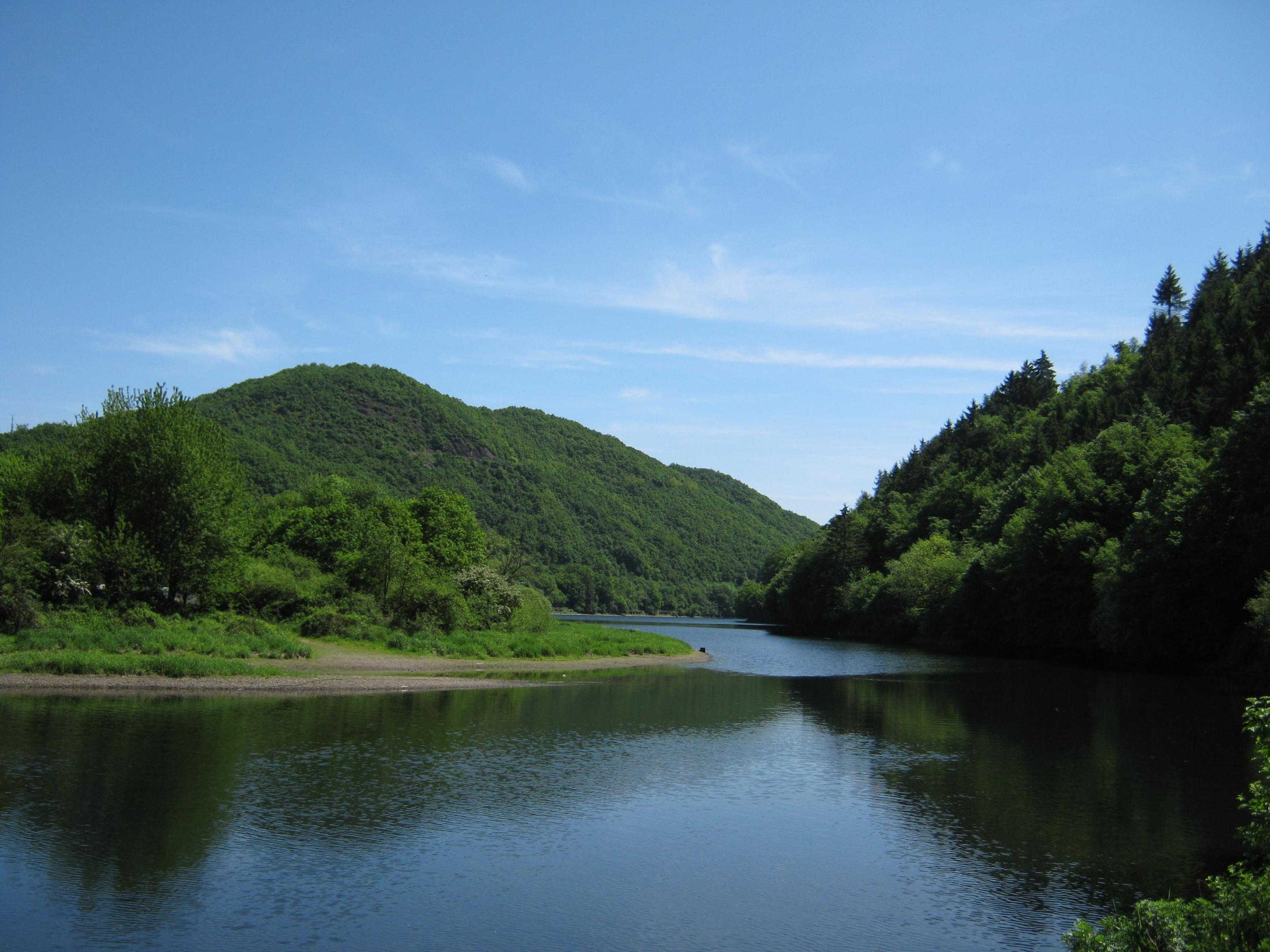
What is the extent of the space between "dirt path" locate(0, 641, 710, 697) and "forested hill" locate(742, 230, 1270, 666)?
123ft

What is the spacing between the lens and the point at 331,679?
139 feet

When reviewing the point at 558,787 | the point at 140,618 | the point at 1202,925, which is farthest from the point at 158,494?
the point at 1202,925

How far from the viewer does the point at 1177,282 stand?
142 m

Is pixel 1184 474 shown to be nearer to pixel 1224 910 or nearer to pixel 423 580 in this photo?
pixel 423 580

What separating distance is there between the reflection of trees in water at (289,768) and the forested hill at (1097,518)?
32873 mm

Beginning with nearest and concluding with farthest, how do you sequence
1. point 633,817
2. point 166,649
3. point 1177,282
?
point 633,817 < point 166,649 < point 1177,282

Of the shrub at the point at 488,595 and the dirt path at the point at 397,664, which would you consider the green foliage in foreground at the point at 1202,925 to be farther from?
the shrub at the point at 488,595

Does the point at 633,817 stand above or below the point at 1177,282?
below

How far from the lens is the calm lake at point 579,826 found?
1418 centimetres

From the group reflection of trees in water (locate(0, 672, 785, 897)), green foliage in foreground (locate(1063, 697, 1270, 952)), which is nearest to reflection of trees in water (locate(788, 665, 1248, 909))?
green foliage in foreground (locate(1063, 697, 1270, 952))

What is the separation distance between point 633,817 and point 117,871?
10.3 metres

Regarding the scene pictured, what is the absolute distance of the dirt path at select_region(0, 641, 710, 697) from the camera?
36.0 metres

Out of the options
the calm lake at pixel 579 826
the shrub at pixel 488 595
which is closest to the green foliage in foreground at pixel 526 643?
the shrub at pixel 488 595

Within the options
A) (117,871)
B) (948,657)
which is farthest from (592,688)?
(948,657)
